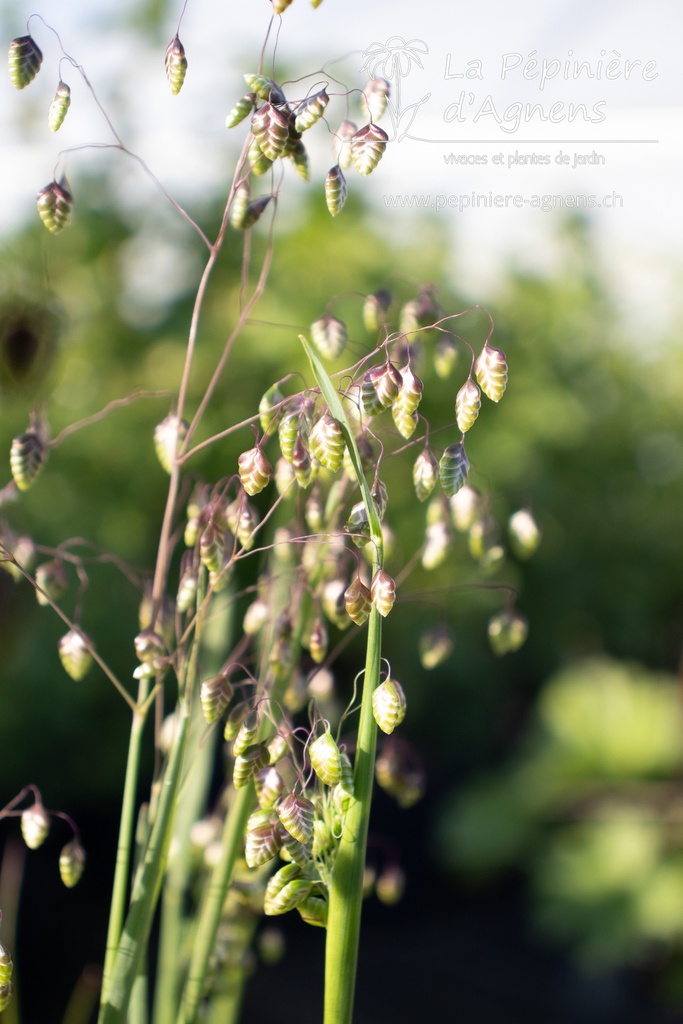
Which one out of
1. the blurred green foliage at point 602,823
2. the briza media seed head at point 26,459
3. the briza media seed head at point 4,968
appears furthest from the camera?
the blurred green foliage at point 602,823

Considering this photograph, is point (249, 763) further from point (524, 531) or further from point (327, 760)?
point (524, 531)

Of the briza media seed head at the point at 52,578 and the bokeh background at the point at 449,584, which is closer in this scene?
the briza media seed head at the point at 52,578

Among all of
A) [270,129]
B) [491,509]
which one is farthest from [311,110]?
[491,509]

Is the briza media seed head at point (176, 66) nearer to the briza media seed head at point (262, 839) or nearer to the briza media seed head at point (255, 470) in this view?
the briza media seed head at point (255, 470)

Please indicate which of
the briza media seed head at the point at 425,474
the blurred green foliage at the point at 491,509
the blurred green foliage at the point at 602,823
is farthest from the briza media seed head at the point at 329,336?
the blurred green foliage at the point at 602,823

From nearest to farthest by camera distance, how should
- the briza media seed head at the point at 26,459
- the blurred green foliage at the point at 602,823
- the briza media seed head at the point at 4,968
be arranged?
1. the briza media seed head at the point at 4,968
2. the briza media seed head at the point at 26,459
3. the blurred green foliage at the point at 602,823

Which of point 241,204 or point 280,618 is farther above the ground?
point 241,204

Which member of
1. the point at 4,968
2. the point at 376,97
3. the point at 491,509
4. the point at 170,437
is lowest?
the point at 4,968

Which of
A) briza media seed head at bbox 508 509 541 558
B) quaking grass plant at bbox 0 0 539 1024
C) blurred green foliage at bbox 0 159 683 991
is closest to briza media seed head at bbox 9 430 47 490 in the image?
quaking grass plant at bbox 0 0 539 1024
